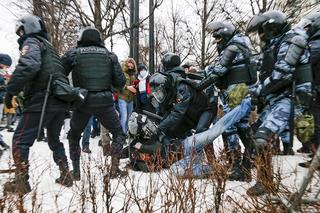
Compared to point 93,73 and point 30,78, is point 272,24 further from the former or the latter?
point 30,78

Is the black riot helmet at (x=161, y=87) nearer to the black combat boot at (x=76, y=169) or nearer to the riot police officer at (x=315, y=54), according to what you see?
the black combat boot at (x=76, y=169)

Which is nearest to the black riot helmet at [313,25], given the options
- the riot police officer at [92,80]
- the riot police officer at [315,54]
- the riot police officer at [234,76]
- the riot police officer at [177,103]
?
the riot police officer at [315,54]

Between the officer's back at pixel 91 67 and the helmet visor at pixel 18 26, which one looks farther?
the officer's back at pixel 91 67

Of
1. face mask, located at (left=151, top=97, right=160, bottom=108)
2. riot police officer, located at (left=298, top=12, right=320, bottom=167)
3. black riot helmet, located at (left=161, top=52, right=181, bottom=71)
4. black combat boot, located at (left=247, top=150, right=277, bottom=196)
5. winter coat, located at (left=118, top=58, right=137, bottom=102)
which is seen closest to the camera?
black combat boot, located at (left=247, top=150, right=277, bottom=196)

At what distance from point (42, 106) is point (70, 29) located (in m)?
5.25

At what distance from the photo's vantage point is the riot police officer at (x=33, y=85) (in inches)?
153

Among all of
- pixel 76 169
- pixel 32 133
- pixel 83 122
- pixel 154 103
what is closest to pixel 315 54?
pixel 154 103

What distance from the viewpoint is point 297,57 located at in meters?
3.62

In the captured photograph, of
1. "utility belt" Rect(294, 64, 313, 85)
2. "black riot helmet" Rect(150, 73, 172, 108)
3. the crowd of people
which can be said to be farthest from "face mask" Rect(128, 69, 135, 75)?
"utility belt" Rect(294, 64, 313, 85)

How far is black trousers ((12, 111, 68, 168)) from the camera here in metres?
3.91

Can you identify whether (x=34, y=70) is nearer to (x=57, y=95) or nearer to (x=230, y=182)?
(x=57, y=95)

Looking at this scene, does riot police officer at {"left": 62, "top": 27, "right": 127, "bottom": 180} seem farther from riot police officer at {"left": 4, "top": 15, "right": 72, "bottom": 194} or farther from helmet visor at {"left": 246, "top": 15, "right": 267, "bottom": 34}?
helmet visor at {"left": 246, "top": 15, "right": 267, "bottom": 34}

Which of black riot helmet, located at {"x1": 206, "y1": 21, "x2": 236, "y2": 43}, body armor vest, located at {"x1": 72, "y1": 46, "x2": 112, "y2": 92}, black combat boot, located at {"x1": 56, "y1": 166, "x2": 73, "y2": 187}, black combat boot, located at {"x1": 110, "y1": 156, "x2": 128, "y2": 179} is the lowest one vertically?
black combat boot, located at {"x1": 56, "y1": 166, "x2": 73, "y2": 187}

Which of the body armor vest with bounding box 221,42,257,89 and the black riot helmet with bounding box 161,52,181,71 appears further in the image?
the black riot helmet with bounding box 161,52,181,71
